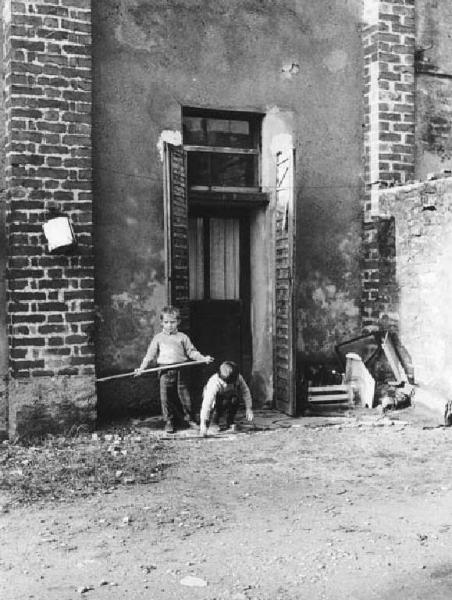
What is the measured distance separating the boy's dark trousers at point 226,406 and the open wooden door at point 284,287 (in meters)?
0.92

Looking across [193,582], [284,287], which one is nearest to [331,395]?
[284,287]

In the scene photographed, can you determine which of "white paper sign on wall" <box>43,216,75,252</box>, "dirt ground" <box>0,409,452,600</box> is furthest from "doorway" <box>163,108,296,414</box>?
"dirt ground" <box>0,409,452,600</box>

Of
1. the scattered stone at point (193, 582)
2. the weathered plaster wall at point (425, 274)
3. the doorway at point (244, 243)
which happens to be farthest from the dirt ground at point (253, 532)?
the doorway at point (244, 243)

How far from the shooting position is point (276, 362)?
9.02 meters

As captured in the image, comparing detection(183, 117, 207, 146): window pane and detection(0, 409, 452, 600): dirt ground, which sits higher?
detection(183, 117, 207, 146): window pane

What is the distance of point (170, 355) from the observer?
808 cm

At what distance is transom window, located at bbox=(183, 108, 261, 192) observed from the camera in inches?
350

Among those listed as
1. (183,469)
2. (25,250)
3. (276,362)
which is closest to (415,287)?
(276,362)

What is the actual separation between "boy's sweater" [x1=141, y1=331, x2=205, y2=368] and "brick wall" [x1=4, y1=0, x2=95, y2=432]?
0.67 meters

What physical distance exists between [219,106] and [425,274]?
10.4 ft

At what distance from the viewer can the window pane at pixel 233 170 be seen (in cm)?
898

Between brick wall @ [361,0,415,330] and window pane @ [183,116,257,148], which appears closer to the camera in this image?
Result: window pane @ [183,116,257,148]

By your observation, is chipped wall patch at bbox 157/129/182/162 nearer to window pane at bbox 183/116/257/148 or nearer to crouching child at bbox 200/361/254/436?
window pane at bbox 183/116/257/148

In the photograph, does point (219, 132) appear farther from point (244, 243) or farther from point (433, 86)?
point (433, 86)
